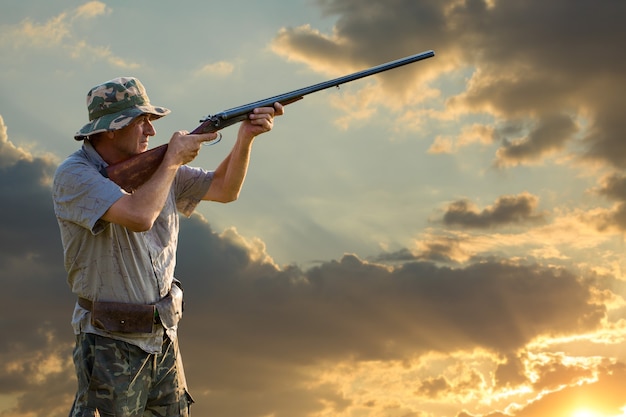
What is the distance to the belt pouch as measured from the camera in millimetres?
5957

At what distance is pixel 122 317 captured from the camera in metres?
5.96

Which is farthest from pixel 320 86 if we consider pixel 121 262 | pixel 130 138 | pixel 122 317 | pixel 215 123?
pixel 122 317

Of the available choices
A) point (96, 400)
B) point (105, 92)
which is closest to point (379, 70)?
point (105, 92)

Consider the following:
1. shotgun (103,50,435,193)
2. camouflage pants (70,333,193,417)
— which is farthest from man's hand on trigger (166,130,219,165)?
camouflage pants (70,333,193,417)

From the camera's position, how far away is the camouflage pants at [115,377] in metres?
→ 5.98

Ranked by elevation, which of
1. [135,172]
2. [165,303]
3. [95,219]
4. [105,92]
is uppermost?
[105,92]

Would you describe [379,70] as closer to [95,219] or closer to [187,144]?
[187,144]

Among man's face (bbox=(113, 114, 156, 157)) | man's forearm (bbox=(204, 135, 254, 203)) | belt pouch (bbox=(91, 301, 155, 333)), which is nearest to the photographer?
belt pouch (bbox=(91, 301, 155, 333))

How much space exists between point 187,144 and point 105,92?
0.81m

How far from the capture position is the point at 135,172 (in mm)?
6254

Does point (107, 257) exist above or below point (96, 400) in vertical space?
above

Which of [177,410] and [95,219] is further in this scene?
[177,410]

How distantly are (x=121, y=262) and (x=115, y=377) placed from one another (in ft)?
2.93

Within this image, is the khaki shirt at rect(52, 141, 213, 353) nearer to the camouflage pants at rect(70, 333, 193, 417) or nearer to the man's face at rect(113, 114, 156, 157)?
the camouflage pants at rect(70, 333, 193, 417)
